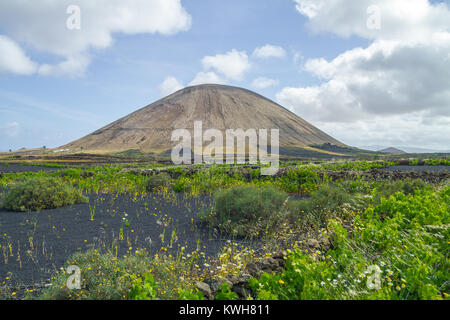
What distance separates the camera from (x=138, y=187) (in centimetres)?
1019

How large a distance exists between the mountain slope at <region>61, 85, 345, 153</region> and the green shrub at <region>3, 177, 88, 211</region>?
66.8 meters

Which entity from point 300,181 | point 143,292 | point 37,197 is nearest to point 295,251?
point 143,292

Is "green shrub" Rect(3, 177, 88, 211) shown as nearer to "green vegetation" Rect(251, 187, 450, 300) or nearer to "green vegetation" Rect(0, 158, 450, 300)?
"green vegetation" Rect(0, 158, 450, 300)

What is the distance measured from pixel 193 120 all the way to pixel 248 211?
88084 mm

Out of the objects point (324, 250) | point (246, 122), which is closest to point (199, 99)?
point (246, 122)

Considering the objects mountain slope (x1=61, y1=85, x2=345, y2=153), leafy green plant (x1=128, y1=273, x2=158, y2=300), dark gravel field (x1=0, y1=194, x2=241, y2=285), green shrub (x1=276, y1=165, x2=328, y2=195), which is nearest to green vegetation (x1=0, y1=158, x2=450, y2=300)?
leafy green plant (x1=128, y1=273, x2=158, y2=300)

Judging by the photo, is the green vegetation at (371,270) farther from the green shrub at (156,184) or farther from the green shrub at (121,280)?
the green shrub at (156,184)

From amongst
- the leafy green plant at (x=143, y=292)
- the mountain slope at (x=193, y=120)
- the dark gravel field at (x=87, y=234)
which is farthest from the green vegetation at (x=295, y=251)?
the mountain slope at (x=193, y=120)

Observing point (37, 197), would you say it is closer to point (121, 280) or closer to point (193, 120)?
point (121, 280)

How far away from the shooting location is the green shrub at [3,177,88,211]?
723 centimetres

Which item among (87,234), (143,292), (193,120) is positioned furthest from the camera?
(193,120)

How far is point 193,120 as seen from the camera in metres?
92.2
